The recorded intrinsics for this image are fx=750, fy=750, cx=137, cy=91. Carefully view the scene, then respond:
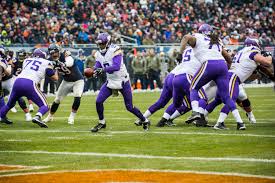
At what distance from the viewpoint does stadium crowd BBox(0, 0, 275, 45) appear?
31.3 m

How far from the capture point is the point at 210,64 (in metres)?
13.0

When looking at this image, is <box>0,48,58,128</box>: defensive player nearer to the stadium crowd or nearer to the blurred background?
the blurred background

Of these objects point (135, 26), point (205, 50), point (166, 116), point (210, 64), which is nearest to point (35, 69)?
point (166, 116)

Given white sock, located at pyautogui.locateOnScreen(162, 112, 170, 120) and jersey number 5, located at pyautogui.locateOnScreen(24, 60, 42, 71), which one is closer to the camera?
white sock, located at pyautogui.locateOnScreen(162, 112, 170, 120)

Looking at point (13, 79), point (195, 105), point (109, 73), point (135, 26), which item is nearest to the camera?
point (109, 73)

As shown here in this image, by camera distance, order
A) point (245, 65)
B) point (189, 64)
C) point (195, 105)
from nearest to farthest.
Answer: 1. point (195, 105)
2. point (245, 65)
3. point (189, 64)

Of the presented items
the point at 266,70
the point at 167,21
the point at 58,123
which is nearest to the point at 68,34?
the point at 167,21

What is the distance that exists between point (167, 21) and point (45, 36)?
846 centimetres

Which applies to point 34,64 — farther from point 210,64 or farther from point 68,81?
point 210,64

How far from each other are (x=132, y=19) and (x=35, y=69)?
2137 centimetres

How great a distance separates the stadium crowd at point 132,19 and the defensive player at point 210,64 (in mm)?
16835

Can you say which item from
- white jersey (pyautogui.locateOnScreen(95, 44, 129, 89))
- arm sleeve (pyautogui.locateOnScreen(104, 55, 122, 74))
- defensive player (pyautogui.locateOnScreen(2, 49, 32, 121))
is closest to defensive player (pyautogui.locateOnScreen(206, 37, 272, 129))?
white jersey (pyautogui.locateOnScreen(95, 44, 129, 89))

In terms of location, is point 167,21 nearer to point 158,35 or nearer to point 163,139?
point 158,35

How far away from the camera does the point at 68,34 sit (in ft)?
104
